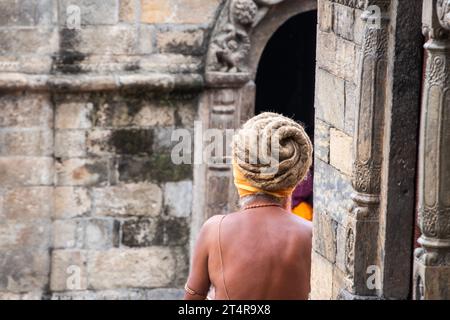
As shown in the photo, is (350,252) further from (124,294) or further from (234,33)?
(124,294)

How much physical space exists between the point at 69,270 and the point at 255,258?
517 centimetres

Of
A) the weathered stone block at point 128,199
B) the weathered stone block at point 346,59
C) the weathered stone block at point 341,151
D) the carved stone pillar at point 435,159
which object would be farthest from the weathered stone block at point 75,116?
the carved stone pillar at point 435,159

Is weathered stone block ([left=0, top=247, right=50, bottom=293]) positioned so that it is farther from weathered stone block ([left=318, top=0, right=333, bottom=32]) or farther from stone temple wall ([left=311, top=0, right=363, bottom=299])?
weathered stone block ([left=318, top=0, right=333, bottom=32])

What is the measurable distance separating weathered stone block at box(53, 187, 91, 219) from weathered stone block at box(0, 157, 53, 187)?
0.12m

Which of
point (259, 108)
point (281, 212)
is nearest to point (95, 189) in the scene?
point (259, 108)

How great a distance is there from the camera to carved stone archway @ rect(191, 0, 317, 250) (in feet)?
33.1

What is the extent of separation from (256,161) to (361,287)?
3.59 ft

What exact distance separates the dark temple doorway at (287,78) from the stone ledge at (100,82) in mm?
1999

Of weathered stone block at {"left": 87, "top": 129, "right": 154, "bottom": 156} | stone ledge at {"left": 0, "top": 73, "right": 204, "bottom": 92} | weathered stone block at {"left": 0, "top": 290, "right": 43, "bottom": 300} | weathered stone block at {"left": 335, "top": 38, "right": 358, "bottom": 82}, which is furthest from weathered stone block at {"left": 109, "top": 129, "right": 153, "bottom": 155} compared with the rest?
weathered stone block at {"left": 335, "top": 38, "right": 358, "bottom": 82}

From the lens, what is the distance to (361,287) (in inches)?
242

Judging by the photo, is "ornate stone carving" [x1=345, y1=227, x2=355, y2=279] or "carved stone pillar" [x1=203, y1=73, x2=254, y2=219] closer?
"ornate stone carving" [x1=345, y1=227, x2=355, y2=279]

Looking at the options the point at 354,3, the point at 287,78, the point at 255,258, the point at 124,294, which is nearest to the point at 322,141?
the point at 354,3
